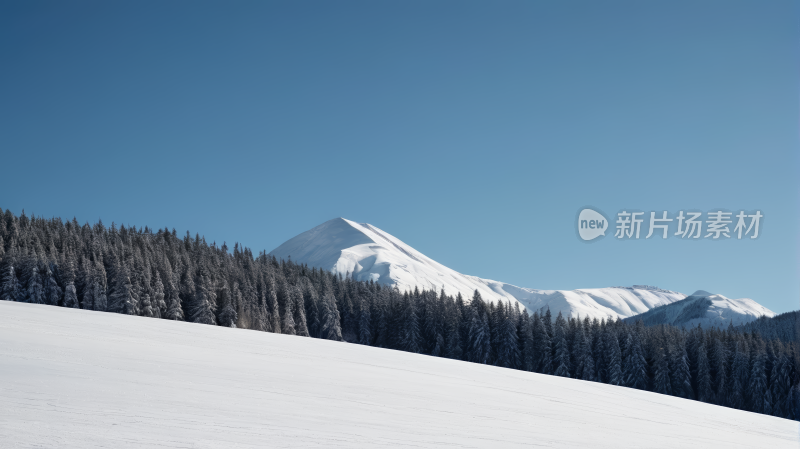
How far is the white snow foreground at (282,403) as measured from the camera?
433 inches

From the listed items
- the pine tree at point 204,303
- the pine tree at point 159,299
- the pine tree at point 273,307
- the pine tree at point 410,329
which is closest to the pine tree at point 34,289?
the pine tree at point 159,299

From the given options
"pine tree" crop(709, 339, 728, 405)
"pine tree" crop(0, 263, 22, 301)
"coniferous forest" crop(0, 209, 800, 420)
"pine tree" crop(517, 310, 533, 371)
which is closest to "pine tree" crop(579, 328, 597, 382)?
"coniferous forest" crop(0, 209, 800, 420)

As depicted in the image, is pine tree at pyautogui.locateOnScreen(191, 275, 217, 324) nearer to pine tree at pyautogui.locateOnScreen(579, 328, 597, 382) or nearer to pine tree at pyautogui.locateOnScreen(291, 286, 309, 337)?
pine tree at pyautogui.locateOnScreen(291, 286, 309, 337)

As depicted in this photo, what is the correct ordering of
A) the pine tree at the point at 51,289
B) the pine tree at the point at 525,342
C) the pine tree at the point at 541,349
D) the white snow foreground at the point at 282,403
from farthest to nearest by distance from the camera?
1. the pine tree at the point at 525,342
2. the pine tree at the point at 541,349
3. the pine tree at the point at 51,289
4. the white snow foreground at the point at 282,403

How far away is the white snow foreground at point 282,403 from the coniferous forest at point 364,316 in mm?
39270

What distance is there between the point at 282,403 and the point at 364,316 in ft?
264

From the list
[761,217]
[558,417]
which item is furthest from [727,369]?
[558,417]

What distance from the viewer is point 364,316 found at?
93.6 meters

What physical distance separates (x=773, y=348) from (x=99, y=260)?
322 feet

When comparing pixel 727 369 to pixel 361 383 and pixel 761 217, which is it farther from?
pixel 361 383

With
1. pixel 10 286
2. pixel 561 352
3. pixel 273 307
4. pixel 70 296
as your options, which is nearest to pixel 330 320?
pixel 273 307

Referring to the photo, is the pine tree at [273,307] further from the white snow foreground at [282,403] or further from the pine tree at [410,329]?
the white snow foreground at [282,403]

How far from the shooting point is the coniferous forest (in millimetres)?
62469

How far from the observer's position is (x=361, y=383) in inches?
744
